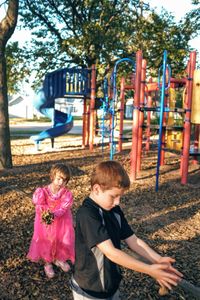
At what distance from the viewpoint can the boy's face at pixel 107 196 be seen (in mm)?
1979

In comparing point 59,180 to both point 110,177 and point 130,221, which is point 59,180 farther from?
point 130,221

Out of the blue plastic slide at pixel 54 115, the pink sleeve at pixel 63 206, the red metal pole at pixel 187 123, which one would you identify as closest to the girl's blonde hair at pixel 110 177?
the pink sleeve at pixel 63 206

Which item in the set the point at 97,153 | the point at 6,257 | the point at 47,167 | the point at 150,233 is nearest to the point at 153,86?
the point at 97,153

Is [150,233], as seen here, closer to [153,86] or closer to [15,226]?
[15,226]

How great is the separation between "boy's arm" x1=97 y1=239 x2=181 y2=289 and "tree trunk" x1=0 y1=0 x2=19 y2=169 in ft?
25.8

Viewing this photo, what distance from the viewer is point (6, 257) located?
4215mm

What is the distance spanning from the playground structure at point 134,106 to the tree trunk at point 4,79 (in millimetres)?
2799

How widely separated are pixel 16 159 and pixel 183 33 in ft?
44.5

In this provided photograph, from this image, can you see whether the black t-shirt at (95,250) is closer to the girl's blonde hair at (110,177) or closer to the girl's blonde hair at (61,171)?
the girl's blonde hair at (110,177)

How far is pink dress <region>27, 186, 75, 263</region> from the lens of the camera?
3.80 metres

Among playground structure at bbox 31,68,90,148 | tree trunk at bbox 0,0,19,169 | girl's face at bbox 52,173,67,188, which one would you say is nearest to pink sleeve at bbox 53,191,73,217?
girl's face at bbox 52,173,67,188

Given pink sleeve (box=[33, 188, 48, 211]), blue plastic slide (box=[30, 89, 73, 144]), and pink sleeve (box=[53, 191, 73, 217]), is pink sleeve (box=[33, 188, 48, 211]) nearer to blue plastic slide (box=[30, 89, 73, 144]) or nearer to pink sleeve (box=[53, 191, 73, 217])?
pink sleeve (box=[53, 191, 73, 217])

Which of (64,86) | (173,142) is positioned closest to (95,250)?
(173,142)

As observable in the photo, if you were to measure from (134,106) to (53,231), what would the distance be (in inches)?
203
